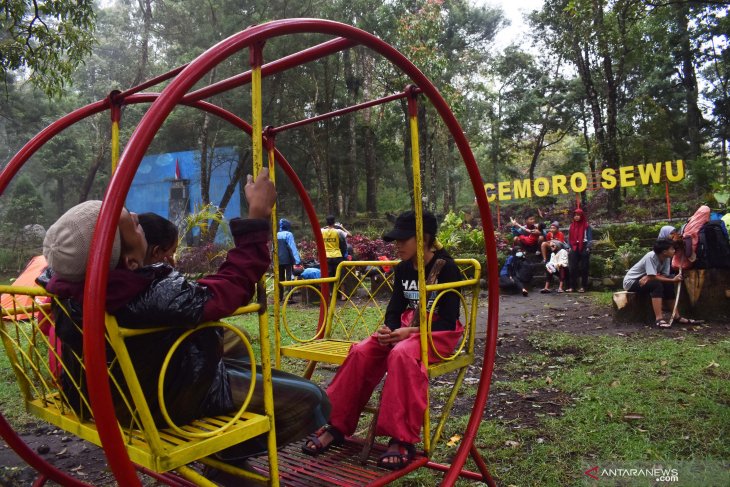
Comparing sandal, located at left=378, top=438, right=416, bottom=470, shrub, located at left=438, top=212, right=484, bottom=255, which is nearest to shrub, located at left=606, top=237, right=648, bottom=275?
shrub, located at left=438, top=212, right=484, bottom=255

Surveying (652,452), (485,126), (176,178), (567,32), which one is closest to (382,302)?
(652,452)

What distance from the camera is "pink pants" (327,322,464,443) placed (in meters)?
2.60

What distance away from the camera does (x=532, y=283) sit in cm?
1125

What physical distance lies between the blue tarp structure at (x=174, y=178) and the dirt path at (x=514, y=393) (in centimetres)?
1501

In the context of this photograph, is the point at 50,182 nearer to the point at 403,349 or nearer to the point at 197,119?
the point at 197,119

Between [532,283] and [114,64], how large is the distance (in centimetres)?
2561

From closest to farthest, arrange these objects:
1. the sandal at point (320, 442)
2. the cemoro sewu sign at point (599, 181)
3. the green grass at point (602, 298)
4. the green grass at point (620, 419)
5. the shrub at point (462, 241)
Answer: the sandal at point (320, 442)
the green grass at point (620, 419)
the green grass at point (602, 298)
the shrub at point (462, 241)
the cemoro sewu sign at point (599, 181)

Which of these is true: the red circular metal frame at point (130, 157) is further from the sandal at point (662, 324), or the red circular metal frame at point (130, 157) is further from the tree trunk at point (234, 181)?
→ the tree trunk at point (234, 181)

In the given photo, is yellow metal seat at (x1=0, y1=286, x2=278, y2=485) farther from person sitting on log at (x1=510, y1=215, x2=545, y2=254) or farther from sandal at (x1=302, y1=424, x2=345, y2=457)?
person sitting on log at (x1=510, y1=215, x2=545, y2=254)

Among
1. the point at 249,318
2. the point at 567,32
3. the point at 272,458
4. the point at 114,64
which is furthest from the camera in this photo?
the point at 114,64

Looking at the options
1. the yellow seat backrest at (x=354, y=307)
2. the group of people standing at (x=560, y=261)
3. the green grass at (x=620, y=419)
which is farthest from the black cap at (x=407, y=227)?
the group of people standing at (x=560, y=261)

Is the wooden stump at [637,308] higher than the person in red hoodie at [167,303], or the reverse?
the person in red hoodie at [167,303]

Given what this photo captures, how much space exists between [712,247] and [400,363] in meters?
6.32

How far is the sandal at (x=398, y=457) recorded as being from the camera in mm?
2516
